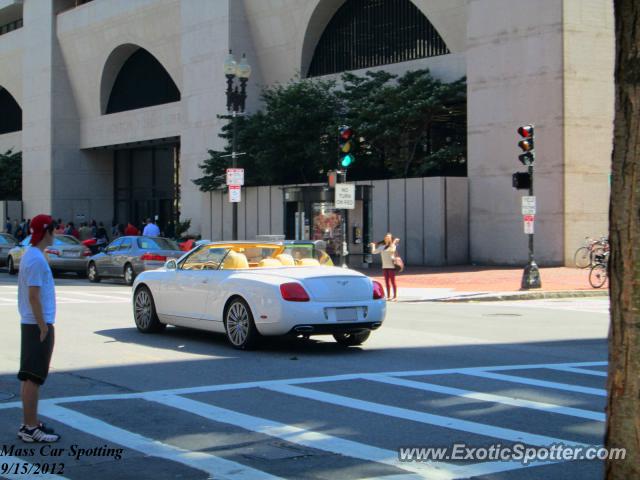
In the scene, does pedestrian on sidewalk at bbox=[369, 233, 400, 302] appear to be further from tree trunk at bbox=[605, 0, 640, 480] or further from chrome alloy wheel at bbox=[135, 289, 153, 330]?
tree trunk at bbox=[605, 0, 640, 480]

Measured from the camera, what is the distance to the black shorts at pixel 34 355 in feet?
24.8

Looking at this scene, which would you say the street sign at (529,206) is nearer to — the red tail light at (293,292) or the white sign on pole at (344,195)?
the white sign on pole at (344,195)

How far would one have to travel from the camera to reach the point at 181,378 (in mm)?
10859

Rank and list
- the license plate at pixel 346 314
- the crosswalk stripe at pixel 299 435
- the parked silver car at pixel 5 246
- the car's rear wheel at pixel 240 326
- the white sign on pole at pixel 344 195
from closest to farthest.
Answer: the crosswalk stripe at pixel 299 435
the license plate at pixel 346 314
the car's rear wheel at pixel 240 326
the white sign on pole at pixel 344 195
the parked silver car at pixel 5 246

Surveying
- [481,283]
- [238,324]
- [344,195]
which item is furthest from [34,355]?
[481,283]

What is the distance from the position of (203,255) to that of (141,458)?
A: 7597 mm

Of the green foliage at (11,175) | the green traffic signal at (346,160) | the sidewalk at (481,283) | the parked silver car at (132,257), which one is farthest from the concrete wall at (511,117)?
the green foliage at (11,175)

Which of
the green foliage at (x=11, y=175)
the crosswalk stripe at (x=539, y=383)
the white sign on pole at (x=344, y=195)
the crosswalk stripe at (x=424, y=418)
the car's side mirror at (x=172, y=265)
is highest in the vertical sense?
the green foliage at (x=11, y=175)

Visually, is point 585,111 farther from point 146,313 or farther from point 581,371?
point 581,371

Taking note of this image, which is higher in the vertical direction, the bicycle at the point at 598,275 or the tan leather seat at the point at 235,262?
the tan leather seat at the point at 235,262

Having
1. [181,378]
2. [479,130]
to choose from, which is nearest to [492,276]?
[479,130]

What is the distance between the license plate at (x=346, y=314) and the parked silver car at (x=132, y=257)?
16037mm

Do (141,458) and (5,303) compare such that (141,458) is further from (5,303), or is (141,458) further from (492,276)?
(492,276)

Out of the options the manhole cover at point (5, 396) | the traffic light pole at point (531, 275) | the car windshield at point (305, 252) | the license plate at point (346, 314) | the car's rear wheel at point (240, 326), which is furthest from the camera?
the traffic light pole at point (531, 275)
